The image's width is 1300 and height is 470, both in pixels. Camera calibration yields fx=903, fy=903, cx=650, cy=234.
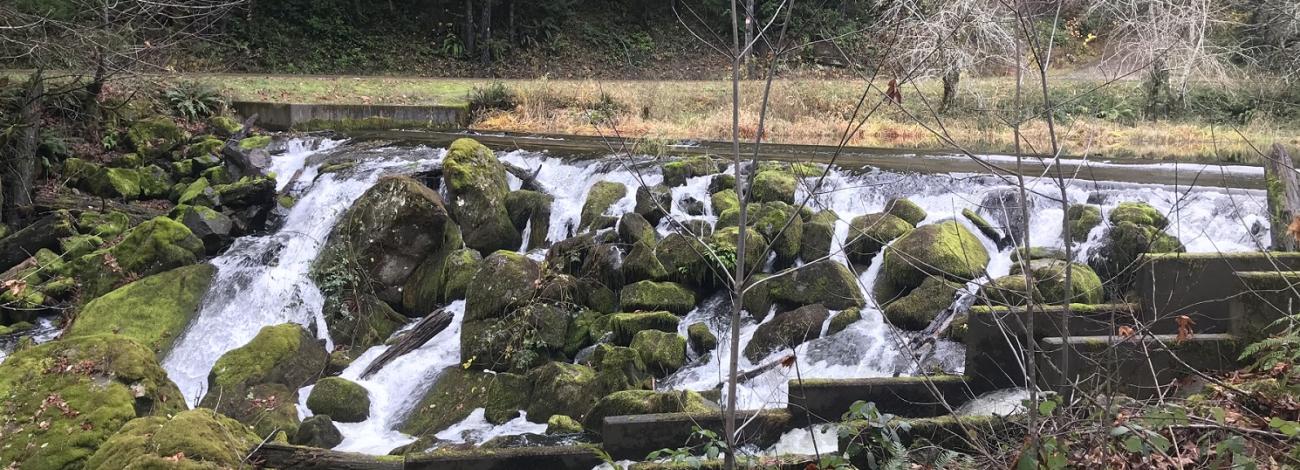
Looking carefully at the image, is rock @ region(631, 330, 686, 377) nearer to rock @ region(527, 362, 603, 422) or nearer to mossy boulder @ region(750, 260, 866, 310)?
rock @ region(527, 362, 603, 422)

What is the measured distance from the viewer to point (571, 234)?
11234 mm

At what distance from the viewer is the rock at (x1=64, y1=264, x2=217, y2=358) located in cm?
979

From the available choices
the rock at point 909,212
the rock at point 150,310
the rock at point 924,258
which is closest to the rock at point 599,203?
the rock at point 909,212

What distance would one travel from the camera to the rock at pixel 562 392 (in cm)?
752

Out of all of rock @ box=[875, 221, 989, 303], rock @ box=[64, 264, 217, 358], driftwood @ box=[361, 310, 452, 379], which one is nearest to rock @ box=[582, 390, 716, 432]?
rock @ box=[875, 221, 989, 303]

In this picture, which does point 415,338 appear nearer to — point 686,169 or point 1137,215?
point 686,169

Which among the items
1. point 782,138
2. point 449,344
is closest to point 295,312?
point 449,344

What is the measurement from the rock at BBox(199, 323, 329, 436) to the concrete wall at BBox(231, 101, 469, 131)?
955 cm

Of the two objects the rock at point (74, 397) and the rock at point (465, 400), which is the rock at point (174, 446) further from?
the rock at point (465, 400)

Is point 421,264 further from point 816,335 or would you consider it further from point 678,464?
point 678,464

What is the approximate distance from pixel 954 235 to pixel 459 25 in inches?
1000

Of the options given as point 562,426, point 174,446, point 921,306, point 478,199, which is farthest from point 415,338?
point 921,306

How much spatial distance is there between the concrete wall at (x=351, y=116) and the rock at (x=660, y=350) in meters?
11.4

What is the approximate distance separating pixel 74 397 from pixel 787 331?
5503 millimetres
